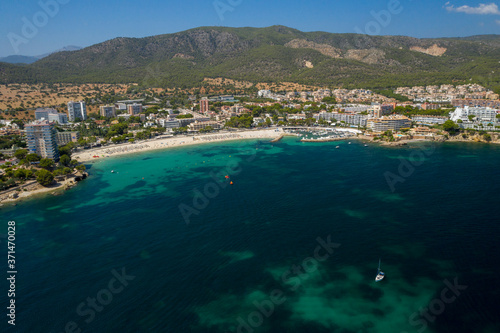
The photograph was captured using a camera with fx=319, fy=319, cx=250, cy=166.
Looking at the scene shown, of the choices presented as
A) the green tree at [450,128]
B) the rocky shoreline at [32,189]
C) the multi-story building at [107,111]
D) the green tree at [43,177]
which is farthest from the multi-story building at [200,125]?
the green tree at [450,128]

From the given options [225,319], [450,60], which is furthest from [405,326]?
[450,60]

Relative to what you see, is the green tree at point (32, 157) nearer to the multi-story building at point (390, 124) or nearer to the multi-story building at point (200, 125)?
the multi-story building at point (200, 125)

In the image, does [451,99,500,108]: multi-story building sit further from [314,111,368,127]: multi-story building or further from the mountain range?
[314,111,368,127]: multi-story building

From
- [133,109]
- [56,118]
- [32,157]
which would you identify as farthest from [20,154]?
[133,109]

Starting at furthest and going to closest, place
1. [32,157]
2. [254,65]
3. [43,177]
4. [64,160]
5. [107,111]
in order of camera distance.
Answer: [254,65] → [107,111] → [64,160] → [32,157] → [43,177]

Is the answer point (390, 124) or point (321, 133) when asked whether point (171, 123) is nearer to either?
point (321, 133)

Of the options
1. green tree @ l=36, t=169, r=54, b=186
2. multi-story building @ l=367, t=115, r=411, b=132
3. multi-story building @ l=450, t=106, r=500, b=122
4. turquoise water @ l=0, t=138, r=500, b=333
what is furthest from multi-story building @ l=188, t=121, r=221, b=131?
multi-story building @ l=450, t=106, r=500, b=122

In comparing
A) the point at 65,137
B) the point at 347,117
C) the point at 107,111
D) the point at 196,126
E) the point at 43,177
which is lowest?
the point at 43,177

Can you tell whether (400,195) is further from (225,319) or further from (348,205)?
(225,319)
